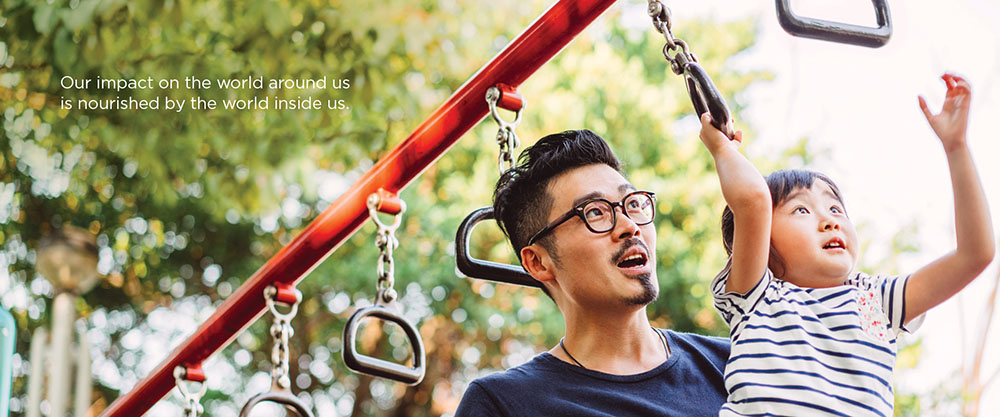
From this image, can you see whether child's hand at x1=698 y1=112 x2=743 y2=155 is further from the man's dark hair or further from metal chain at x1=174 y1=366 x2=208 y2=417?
metal chain at x1=174 y1=366 x2=208 y2=417

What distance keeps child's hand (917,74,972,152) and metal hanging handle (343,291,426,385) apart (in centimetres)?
98

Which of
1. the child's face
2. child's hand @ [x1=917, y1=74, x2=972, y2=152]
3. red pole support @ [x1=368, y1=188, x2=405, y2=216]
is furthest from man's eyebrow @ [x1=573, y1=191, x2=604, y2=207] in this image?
child's hand @ [x1=917, y1=74, x2=972, y2=152]

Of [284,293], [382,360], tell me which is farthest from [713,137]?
[284,293]

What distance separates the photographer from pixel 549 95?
7195 millimetres

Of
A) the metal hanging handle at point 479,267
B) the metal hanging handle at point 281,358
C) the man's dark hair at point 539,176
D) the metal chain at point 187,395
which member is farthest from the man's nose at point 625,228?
the metal chain at point 187,395

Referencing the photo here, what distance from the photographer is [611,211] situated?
1604 mm

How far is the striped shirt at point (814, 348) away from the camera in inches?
48.6

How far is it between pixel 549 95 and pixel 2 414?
16.7 ft

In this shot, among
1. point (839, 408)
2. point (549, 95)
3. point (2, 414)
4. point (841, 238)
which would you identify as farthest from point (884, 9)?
point (549, 95)

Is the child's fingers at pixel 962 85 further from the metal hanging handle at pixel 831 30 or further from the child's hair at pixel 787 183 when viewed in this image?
the child's hair at pixel 787 183

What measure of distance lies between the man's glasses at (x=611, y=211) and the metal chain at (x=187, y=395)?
1101 millimetres

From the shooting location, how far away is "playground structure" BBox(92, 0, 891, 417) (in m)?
1.27

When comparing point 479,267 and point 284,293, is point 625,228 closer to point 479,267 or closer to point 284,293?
point 479,267

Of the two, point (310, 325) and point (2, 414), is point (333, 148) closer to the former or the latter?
point (2, 414)
